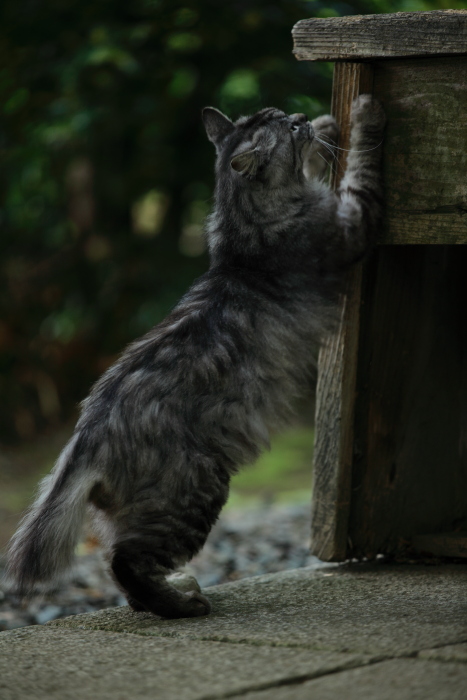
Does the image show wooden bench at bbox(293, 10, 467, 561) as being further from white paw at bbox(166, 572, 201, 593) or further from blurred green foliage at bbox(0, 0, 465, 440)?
blurred green foliage at bbox(0, 0, 465, 440)

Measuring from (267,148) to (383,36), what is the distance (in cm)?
63

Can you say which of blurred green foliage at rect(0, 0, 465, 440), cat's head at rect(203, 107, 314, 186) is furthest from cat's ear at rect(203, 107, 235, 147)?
blurred green foliage at rect(0, 0, 465, 440)

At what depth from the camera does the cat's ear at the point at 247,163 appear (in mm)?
3509

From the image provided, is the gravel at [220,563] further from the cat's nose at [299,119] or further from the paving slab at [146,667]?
the cat's nose at [299,119]

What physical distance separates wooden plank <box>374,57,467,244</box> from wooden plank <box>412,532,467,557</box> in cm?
125

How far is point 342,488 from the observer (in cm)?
360

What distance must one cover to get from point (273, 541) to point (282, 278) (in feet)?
9.82

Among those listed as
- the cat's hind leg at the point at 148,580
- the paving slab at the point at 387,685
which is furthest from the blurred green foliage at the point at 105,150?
the paving slab at the point at 387,685

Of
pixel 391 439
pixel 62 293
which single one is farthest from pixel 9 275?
pixel 391 439

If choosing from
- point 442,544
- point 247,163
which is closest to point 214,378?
point 247,163

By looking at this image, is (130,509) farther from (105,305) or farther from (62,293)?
(62,293)

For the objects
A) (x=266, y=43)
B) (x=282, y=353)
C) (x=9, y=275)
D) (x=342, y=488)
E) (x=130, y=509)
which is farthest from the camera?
(x=9, y=275)

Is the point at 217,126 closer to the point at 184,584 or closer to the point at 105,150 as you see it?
the point at 184,584

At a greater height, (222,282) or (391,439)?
(222,282)
